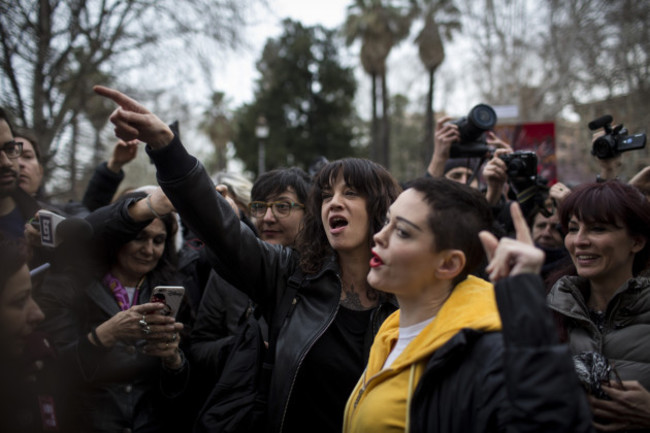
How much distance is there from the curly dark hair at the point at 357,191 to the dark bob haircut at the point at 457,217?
648mm

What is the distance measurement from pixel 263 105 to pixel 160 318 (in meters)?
25.5

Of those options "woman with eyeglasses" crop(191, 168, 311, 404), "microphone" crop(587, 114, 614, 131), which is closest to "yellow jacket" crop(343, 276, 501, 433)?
"woman with eyeglasses" crop(191, 168, 311, 404)

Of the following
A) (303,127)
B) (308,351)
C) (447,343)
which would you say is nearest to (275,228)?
(308,351)

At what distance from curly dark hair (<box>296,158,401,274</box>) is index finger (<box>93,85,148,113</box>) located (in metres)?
0.97

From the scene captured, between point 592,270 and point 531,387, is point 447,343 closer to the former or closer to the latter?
point 531,387

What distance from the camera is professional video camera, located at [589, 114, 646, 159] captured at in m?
3.13

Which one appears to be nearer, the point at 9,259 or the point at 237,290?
the point at 9,259

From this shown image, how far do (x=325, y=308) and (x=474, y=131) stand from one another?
1926 mm

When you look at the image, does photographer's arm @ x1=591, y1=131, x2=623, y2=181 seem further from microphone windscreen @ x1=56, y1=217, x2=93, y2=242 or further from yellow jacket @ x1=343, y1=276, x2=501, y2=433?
microphone windscreen @ x1=56, y1=217, x2=93, y2=242

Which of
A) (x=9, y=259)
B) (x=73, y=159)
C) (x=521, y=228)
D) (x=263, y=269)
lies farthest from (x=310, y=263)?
(x=73, y=159)

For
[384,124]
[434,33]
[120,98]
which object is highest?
[434,33]

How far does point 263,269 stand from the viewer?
2.16 m

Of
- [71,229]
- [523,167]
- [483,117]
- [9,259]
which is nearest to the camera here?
[9,259]

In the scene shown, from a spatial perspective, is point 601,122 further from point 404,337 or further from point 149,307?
point 149,307
